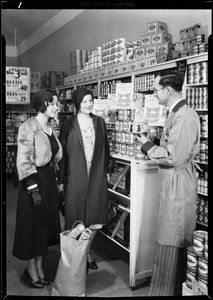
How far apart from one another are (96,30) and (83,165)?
4.90 m

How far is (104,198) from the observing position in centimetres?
340

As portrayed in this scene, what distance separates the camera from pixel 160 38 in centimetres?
464

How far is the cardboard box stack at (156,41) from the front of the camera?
14.9 feet

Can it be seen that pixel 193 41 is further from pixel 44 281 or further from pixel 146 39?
pixel 44 281

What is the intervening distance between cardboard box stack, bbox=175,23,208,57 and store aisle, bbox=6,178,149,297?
8.43 ft

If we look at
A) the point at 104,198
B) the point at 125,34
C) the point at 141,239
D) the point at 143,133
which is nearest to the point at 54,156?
the point at 104,198

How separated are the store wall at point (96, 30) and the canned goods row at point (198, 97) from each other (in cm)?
91

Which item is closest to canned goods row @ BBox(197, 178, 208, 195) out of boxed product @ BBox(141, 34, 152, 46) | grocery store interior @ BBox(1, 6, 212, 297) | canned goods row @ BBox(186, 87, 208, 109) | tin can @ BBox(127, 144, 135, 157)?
grocery store interior @ BBox(1, 6, 212, 297)

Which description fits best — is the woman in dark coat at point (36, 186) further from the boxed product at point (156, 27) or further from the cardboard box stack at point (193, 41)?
the boxed product at point (156, 27)

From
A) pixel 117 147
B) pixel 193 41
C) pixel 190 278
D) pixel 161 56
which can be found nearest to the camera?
pixel 190 278

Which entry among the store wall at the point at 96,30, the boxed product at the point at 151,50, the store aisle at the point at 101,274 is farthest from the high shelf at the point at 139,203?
the store wall at the point at 96,30

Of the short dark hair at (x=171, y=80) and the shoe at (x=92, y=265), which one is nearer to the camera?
the short dark hair at (x=171, y=80)

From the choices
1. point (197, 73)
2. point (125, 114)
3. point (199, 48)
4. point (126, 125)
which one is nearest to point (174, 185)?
point (126, 125)

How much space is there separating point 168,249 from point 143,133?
104 cm
